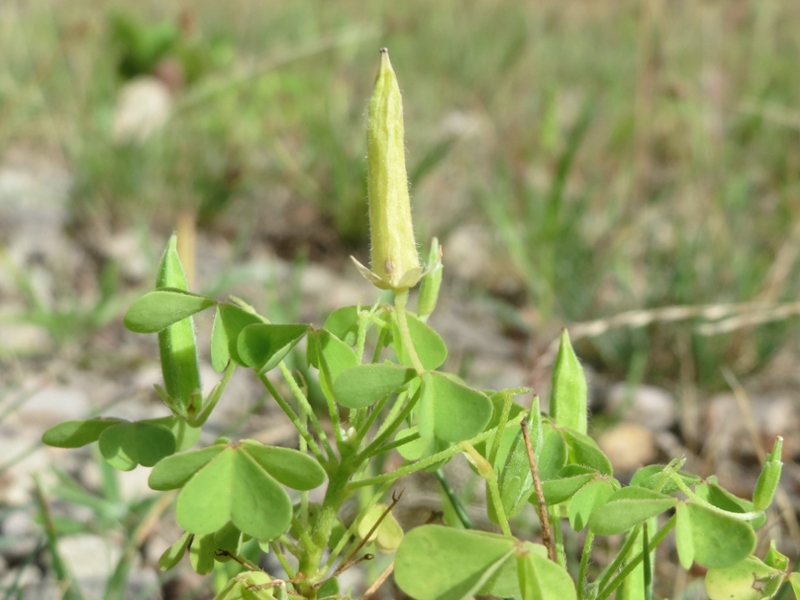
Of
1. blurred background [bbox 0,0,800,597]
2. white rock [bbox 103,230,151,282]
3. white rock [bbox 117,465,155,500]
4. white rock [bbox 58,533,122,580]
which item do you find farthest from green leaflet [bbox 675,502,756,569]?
white rock [bbox 103,230,151,282]

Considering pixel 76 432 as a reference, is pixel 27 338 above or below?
below

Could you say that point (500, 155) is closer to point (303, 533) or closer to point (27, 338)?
point (27, 338)

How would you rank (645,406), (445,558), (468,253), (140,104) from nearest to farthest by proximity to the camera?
(445,558) < (645,406) < (468,253) < (140,104)

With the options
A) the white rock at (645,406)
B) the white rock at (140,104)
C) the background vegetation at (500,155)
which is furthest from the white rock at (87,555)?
the white rock at (140,104)

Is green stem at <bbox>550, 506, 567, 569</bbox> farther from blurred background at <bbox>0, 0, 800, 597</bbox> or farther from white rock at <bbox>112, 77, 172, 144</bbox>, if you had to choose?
white rock at <bbox>112, 77, 172, 144</bbox>

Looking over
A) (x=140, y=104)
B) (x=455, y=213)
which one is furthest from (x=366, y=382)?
(x=140, y=104)

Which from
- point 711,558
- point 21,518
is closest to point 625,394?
point 21,518

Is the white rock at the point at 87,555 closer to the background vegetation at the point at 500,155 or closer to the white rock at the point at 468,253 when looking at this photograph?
the background vegetation at the point at 500,155
